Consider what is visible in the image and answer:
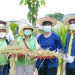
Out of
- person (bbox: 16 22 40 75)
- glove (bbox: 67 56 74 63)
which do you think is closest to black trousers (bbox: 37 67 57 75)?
→ person (bbox: 16 22 40 75)

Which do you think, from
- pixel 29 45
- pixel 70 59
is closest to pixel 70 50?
pixel 70 59

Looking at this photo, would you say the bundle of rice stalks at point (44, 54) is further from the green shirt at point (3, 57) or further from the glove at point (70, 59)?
the green shirt at point (3, 57)

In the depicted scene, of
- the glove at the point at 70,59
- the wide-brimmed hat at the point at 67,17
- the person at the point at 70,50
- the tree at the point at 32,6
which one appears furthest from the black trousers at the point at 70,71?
the tree at the point at 32,6

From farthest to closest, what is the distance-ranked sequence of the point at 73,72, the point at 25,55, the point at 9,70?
the point at 9,70, the point at 73,72, the point at 25,55

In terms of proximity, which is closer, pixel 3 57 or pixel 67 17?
pixel 3 57

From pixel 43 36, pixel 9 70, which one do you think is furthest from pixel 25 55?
pixel 9 70

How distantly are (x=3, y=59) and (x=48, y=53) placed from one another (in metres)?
0.97

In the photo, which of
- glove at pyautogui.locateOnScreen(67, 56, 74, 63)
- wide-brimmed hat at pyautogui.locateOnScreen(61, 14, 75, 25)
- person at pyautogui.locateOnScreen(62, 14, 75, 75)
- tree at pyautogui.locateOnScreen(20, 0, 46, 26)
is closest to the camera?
glove at pyautogui.locateOnScreen(67, 56, 74, 63)

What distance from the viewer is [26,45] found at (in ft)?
17.9

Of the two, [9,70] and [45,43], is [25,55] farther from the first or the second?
[9,70]

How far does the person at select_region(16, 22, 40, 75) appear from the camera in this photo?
5.45 metres

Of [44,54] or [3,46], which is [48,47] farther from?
[3,46]

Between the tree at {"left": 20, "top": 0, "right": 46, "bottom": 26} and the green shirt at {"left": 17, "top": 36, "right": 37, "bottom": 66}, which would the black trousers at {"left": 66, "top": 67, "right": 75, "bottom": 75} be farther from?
the tree at {"left": 20, "top": 0, "right": 46, "bottom": 26}

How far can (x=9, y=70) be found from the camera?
6.13 metres
